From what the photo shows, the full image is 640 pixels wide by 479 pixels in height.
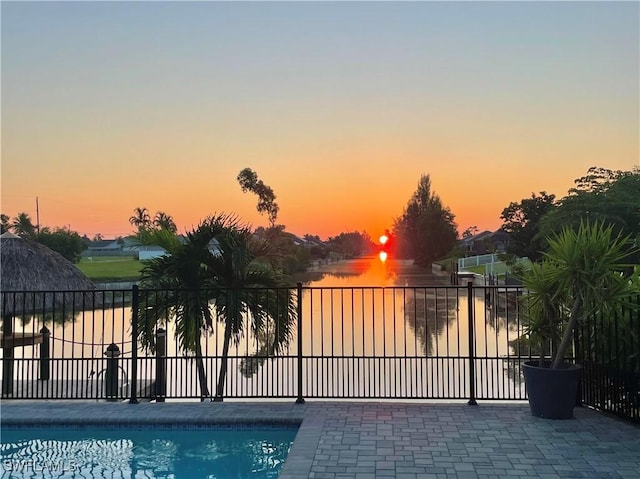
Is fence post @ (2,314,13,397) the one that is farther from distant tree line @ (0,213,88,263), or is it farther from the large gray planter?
distant tree line @ (0,213,88,263)

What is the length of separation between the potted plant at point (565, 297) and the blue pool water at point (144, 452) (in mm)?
2566

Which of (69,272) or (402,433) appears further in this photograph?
(69,272)

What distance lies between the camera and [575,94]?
10812mm

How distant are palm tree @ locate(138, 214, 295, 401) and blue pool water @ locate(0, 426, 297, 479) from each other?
1.42 meters

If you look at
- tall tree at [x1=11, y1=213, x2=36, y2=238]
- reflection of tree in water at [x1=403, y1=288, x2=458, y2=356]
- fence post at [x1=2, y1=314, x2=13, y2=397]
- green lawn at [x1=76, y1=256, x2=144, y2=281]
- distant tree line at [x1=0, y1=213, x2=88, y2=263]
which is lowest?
reflection of tree in water at [x1=403, y1=288, x2=458, y2=356]

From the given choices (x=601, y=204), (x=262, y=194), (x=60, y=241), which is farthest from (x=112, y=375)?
(x=60, y=241)

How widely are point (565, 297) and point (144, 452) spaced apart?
4405mm

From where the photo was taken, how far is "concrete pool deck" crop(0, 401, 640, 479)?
3883 millimetres

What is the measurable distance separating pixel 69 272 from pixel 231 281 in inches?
361

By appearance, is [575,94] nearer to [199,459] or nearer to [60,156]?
[199,459]

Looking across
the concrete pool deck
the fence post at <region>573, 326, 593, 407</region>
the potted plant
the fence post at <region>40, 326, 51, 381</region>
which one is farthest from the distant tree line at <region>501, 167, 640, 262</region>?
the fence post at <region>40, 326, 51, 381</region>

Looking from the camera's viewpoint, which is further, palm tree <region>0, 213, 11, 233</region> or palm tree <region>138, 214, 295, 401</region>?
palm tree <region>0, 213, 11, 233</region>

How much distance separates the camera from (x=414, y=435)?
15.5 ft

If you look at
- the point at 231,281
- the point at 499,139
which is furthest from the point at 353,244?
the point at 231,281
